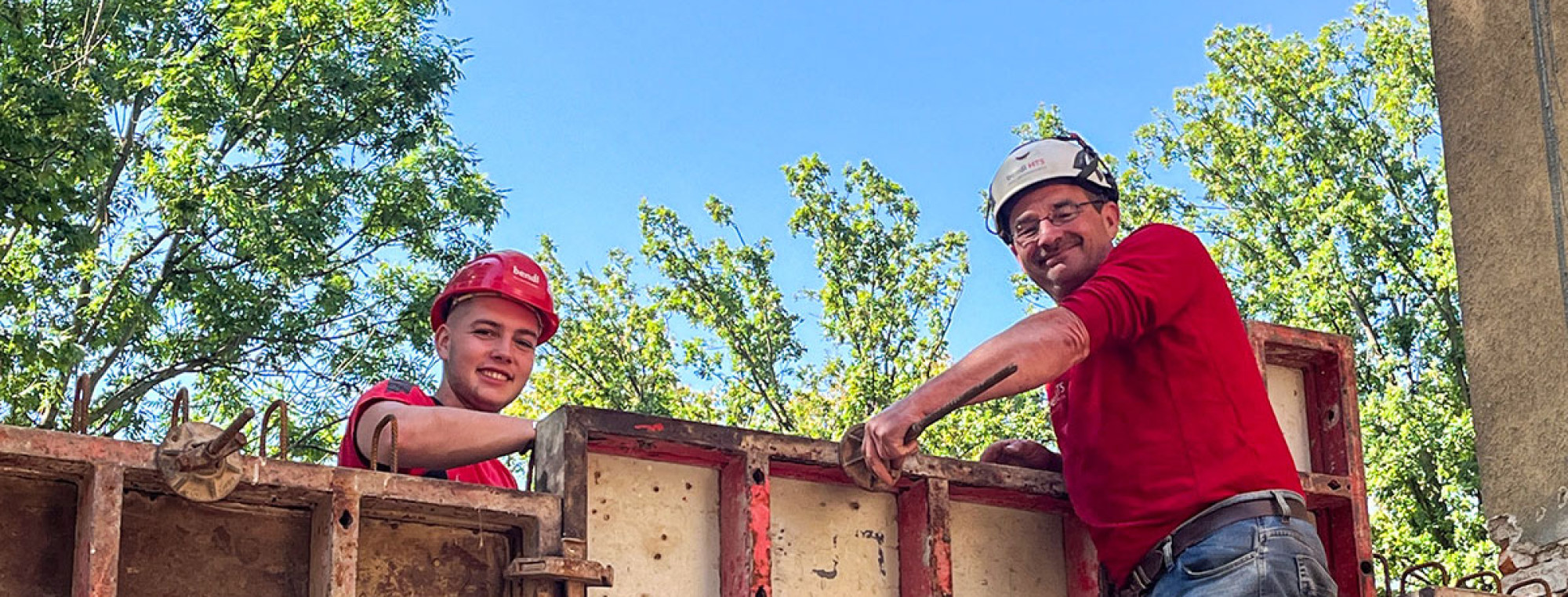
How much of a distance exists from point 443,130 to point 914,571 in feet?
48.8

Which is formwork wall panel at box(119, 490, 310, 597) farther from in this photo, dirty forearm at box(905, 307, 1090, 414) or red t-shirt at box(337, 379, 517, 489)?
dirty forearm at box(905, 307, 1090, 414)

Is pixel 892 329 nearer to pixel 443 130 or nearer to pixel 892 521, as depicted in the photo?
pixel 443 130

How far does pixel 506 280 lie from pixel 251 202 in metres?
13.3

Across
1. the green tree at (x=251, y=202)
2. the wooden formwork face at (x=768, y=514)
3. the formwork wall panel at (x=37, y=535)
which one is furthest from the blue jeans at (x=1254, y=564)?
the green tree at (x=251, y=202)

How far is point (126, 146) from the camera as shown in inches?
699

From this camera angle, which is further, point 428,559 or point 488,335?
point 488,335

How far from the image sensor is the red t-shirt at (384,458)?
4.38m

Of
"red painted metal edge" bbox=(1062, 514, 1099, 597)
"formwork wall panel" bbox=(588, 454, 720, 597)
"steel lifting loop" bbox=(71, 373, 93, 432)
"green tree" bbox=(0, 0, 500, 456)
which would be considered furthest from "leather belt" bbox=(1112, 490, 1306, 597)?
"green tree" bbox=(0, 0, 500, 456)

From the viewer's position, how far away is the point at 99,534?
3.32 m

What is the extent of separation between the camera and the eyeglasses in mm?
4656

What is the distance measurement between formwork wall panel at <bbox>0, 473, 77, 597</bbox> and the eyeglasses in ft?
8.50

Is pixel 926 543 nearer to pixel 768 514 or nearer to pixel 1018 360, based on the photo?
pixel 768 514

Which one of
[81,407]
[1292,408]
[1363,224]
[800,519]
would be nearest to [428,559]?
[81,407]

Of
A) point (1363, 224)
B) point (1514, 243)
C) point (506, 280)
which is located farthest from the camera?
point (1363, 224)
